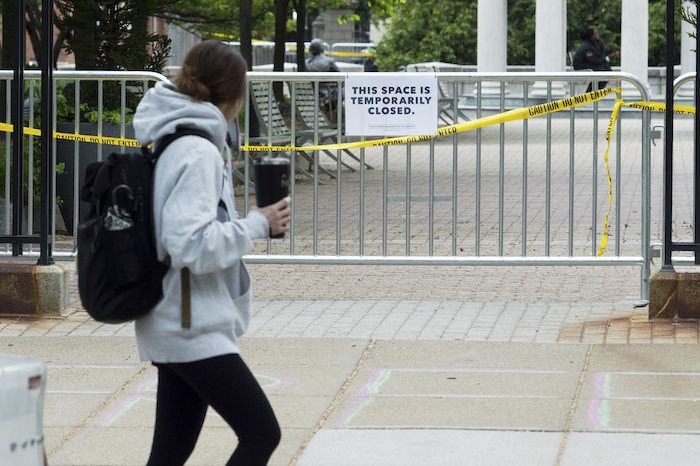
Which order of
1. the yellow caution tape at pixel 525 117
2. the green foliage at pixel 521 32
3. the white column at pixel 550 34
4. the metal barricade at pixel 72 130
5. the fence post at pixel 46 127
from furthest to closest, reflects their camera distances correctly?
the green foliage at pixel 521 32 < the white column at pixel 550 34 < the metal barricade at pixel 72 130 < the yellow caution tape at pixel 525 117 < the fence post at pixel 46 127

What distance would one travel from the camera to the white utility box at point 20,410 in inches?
88.8

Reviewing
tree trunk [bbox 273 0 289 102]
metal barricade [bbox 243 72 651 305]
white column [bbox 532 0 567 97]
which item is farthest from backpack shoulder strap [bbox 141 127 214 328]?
white column [bbox 532 0 567 97]

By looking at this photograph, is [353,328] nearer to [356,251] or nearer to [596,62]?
[356,251]

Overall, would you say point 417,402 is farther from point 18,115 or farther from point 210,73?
point 18,115

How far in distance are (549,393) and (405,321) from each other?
1.76 meters

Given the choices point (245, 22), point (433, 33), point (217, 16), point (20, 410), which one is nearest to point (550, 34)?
point (217, 16)

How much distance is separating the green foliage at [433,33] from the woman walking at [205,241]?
47.1m

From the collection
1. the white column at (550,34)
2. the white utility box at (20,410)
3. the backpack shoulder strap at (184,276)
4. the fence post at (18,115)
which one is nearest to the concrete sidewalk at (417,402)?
the fence post at (18,115)

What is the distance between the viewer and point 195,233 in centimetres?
283

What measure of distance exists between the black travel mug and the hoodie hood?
166 mm

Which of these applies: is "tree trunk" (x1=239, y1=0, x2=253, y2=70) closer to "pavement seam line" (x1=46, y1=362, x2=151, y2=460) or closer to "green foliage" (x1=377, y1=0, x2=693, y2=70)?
"pavement seam line" (x1=46, y1=362, x2=151, y2=460)

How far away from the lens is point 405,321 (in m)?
6.67

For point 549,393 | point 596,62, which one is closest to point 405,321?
point 549,393

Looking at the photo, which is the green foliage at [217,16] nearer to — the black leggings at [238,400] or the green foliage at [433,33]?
the black leggings at [238,400]
